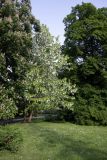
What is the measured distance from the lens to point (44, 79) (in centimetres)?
4200

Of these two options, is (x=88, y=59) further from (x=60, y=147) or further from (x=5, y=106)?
(x=5, y=106)

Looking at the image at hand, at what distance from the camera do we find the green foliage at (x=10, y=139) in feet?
72.2

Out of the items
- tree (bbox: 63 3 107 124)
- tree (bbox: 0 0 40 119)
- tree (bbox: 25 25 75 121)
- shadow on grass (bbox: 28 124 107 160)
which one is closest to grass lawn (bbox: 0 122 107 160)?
shadow on grass (bbox: 28 124 107 160)

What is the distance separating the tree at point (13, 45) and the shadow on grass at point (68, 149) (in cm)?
447

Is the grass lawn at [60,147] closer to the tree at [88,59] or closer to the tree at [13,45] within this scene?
the tree at [13,45]

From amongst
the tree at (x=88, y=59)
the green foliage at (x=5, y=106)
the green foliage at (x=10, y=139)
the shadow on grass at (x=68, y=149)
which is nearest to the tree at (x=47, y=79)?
the tree at (x=88, y=59)

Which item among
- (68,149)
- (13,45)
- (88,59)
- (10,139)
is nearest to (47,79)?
(88,59)

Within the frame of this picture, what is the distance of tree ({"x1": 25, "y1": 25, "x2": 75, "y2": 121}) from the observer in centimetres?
4084

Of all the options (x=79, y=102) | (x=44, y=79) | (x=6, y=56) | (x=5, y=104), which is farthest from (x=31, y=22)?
(x=79, y=102)

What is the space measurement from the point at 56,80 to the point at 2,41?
1749 centimetres

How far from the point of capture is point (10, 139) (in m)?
22.2

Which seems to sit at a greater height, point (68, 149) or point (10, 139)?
point (10, 139)

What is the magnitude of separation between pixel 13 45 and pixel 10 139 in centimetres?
731

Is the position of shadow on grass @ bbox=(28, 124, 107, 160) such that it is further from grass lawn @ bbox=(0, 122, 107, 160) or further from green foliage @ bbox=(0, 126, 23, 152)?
green foliage @ bbox=(0, 126, 23, 152)
